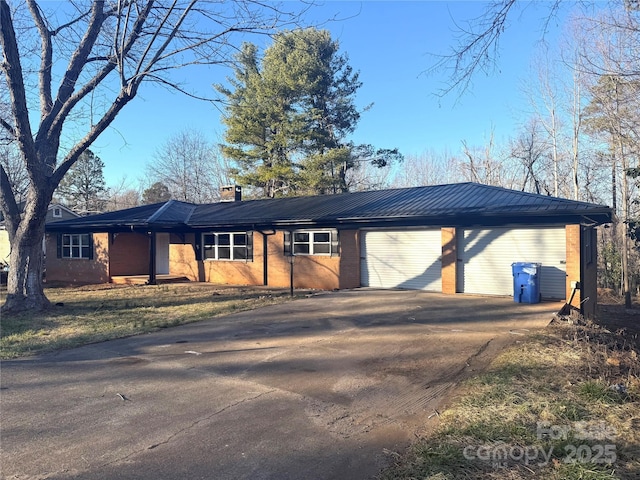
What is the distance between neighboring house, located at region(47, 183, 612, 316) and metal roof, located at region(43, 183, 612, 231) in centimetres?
4

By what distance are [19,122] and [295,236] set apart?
9649 millimetres

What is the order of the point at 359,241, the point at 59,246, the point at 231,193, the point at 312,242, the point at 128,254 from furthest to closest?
the point at 231,193 < the point at 59,246 < the point at 128,254 < the point at 312,242 < the point at 359,241

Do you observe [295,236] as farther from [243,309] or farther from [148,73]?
[148,73]

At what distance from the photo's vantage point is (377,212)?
50.7ft

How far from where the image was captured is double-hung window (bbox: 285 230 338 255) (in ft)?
54.1

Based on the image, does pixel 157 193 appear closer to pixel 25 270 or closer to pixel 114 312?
pixel 25 270

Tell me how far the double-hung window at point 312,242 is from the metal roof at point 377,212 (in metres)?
0.39

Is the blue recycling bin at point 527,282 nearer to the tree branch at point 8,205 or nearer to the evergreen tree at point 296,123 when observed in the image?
the tree branch at point 8,205

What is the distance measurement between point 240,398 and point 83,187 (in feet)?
170

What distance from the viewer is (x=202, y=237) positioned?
1998 cm

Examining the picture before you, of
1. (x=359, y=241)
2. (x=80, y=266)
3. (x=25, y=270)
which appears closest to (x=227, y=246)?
(x=359, y=241)

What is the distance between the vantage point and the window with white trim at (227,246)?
1866 cm

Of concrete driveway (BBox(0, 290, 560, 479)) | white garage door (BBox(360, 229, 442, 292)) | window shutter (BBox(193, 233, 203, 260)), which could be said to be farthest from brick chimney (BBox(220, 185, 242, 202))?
concrete driveway (BBox(0, 290, 560, 479))

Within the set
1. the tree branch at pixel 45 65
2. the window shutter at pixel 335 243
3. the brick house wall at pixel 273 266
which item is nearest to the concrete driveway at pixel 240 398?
the brick house wall at pixel 273 266
